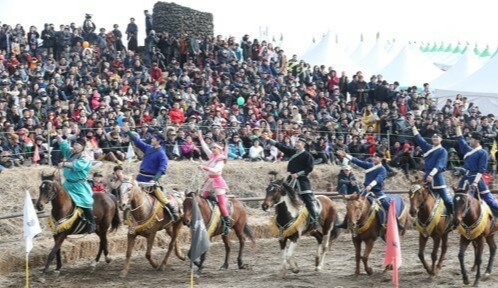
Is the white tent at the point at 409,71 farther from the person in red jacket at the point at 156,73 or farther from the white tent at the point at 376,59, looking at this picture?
the person in red jacket at the point at 156,73

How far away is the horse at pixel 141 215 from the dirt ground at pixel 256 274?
0.41 m

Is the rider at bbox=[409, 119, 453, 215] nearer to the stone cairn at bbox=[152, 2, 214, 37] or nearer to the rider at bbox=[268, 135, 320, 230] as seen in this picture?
the rider at bbox=[268, 135, 320, 230]

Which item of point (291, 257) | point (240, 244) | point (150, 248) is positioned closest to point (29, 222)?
point (150, 248)

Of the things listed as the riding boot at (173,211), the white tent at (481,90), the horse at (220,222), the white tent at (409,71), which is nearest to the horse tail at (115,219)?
the riding boot at (173,211)

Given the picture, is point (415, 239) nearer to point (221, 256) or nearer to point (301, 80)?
point (221, 256)

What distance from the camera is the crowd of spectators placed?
2398cm

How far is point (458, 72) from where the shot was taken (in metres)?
43.1

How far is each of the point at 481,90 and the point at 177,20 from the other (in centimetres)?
1302

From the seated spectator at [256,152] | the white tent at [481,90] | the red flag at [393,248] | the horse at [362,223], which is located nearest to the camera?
the red flag at [393,248]

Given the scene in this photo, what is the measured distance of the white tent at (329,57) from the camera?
42.2m

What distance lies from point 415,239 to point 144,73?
1060cm

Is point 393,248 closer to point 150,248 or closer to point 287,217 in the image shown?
point 287,217

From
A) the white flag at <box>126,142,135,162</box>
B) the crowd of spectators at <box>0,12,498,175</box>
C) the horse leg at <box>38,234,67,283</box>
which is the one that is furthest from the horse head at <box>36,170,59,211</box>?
the white flag at <box>126,142,135,162</box>

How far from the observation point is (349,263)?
19625 mm
